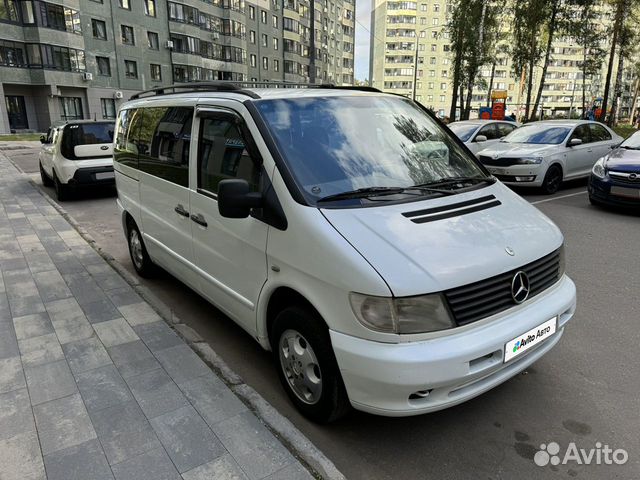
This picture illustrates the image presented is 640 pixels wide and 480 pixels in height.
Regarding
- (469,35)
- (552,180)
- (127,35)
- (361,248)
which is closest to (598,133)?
(552,180)

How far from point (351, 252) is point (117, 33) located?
48496mm

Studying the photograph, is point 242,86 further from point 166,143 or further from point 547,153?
point 547,153

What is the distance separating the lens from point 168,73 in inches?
1901

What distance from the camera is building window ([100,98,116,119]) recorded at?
1713 inches

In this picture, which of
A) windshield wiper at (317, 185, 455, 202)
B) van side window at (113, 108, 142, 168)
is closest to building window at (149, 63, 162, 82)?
van side window at (113, 108, 142, 168)

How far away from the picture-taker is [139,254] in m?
5.55

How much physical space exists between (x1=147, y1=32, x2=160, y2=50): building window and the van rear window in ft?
133

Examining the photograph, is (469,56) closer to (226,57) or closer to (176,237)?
(176,237)

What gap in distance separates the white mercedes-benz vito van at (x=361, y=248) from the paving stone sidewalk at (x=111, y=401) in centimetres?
49

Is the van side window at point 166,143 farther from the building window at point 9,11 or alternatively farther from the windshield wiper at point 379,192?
the building window at point 9,11

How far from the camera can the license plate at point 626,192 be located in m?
7.99

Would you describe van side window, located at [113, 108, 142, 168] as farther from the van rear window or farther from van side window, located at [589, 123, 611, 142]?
van side window, located at [589, 123, 611, 142]

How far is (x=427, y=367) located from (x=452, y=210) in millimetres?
1035

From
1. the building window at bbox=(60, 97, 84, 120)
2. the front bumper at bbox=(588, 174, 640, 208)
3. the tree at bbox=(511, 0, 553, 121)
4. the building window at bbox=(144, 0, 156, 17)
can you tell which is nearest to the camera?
the front bumper at bbox=(588, 174, 640, 208)
